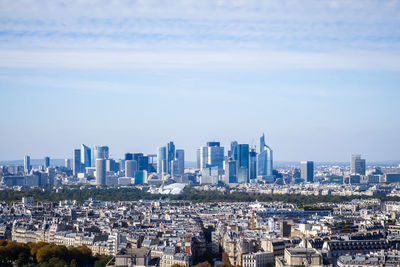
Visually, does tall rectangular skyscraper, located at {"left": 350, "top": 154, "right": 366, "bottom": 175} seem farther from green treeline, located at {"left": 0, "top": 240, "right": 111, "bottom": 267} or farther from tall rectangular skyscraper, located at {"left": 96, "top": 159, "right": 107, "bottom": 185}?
green treeline, located at {"left": 0, "top": 240, "right": 111, "bottom": 267}

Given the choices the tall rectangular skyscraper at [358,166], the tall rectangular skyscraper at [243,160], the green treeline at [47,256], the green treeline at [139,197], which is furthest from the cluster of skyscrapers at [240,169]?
the green treeline at [47,256]

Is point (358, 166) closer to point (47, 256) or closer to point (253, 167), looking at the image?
point (253, 167)

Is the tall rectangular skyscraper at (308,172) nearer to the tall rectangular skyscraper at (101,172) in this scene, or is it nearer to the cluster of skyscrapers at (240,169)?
the cluster of skyscrapers at (240,169)

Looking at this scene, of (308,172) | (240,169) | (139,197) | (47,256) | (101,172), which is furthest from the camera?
(240,169)

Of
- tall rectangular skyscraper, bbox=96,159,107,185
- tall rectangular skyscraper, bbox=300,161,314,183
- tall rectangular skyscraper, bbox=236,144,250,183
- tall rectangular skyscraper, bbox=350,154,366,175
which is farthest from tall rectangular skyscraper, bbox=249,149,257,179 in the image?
tall rectangular skyscraper, bbox=96,159,107,185

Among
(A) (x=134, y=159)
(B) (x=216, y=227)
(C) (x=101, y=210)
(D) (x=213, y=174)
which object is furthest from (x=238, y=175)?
(B) (x=216, y=227)

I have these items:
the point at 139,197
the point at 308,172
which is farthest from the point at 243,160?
the point at 139,197

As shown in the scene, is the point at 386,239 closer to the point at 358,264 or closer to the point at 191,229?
the point at 358,264

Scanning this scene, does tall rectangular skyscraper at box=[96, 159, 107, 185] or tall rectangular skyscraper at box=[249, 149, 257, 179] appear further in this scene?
tall rectangular skyscraper at box=[249, 149, 257, 179]
